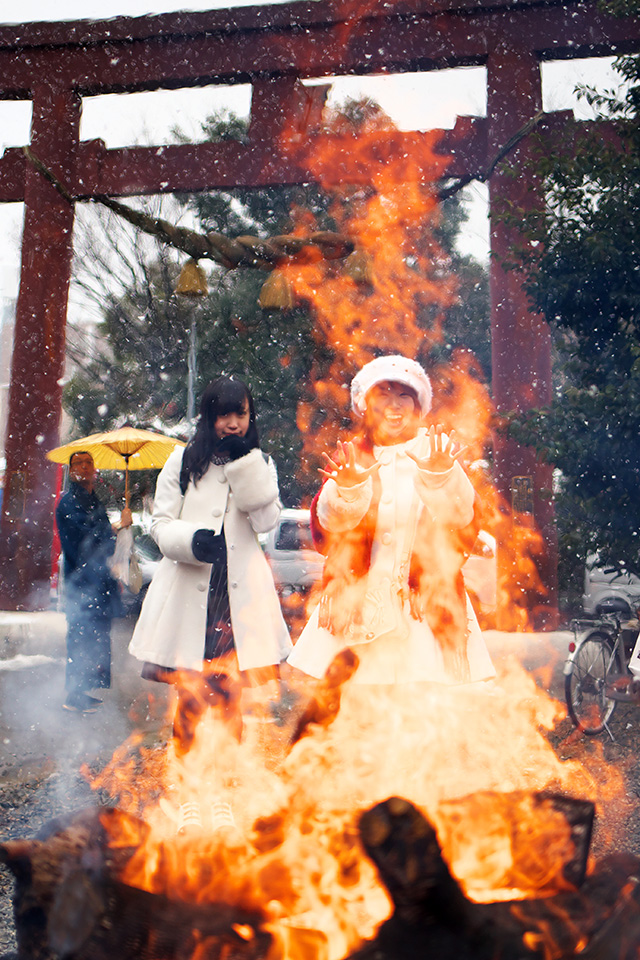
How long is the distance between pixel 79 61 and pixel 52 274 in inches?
93.4

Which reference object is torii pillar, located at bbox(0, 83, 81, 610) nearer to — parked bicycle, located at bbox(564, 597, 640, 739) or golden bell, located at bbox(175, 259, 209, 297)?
golden bell, located at bbox(175, 259, 209, 297)

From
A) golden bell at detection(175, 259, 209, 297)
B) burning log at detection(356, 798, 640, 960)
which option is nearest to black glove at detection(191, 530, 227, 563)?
burning log at detection(356, 798, 640, 960)

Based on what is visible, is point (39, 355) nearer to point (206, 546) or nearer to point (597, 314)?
point (597, 314)

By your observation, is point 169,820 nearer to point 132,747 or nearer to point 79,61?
point 132,747

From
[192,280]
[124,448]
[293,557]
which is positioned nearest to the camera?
[192,280]

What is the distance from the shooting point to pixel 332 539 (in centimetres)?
292

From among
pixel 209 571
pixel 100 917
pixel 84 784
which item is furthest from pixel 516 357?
pixel 100 917

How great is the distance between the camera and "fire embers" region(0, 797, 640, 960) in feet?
5.12

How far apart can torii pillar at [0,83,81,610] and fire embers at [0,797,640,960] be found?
752 centimetres

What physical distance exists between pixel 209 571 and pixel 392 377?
1.09 meters

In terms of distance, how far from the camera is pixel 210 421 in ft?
10.9

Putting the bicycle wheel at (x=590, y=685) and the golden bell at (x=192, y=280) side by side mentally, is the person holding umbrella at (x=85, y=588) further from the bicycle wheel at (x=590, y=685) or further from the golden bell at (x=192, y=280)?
the bicycle wheel at (x=590, y=685)

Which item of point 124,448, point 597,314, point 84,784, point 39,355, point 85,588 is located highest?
point 39,355

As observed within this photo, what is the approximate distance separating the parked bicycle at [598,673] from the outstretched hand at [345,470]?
3.29 meters
